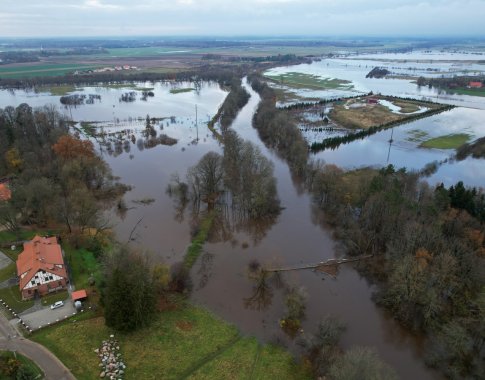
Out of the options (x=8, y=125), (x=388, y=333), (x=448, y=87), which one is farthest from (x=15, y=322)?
(x=448, y=87)

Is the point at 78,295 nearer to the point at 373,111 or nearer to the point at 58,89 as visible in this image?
the point at 373,111

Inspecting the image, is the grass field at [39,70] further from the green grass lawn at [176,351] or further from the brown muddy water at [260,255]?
the green grass lawn at [176,351]

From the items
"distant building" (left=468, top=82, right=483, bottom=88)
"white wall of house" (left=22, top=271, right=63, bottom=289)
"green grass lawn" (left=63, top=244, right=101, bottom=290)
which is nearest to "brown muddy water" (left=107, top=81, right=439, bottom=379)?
"green grass lawn" (left=63, top=244, right=101, bottom=290)

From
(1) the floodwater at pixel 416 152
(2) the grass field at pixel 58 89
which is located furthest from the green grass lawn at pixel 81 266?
(2) the grass field at pixel 58 89

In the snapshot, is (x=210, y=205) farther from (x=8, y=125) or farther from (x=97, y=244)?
(x=8, y=125)

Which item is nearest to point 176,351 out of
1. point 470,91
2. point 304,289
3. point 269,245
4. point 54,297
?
point 304,289

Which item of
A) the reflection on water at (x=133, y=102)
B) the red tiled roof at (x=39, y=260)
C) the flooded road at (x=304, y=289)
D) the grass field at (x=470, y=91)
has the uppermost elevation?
the grass field at (x=470, y=91)

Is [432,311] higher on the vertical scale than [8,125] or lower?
lower
